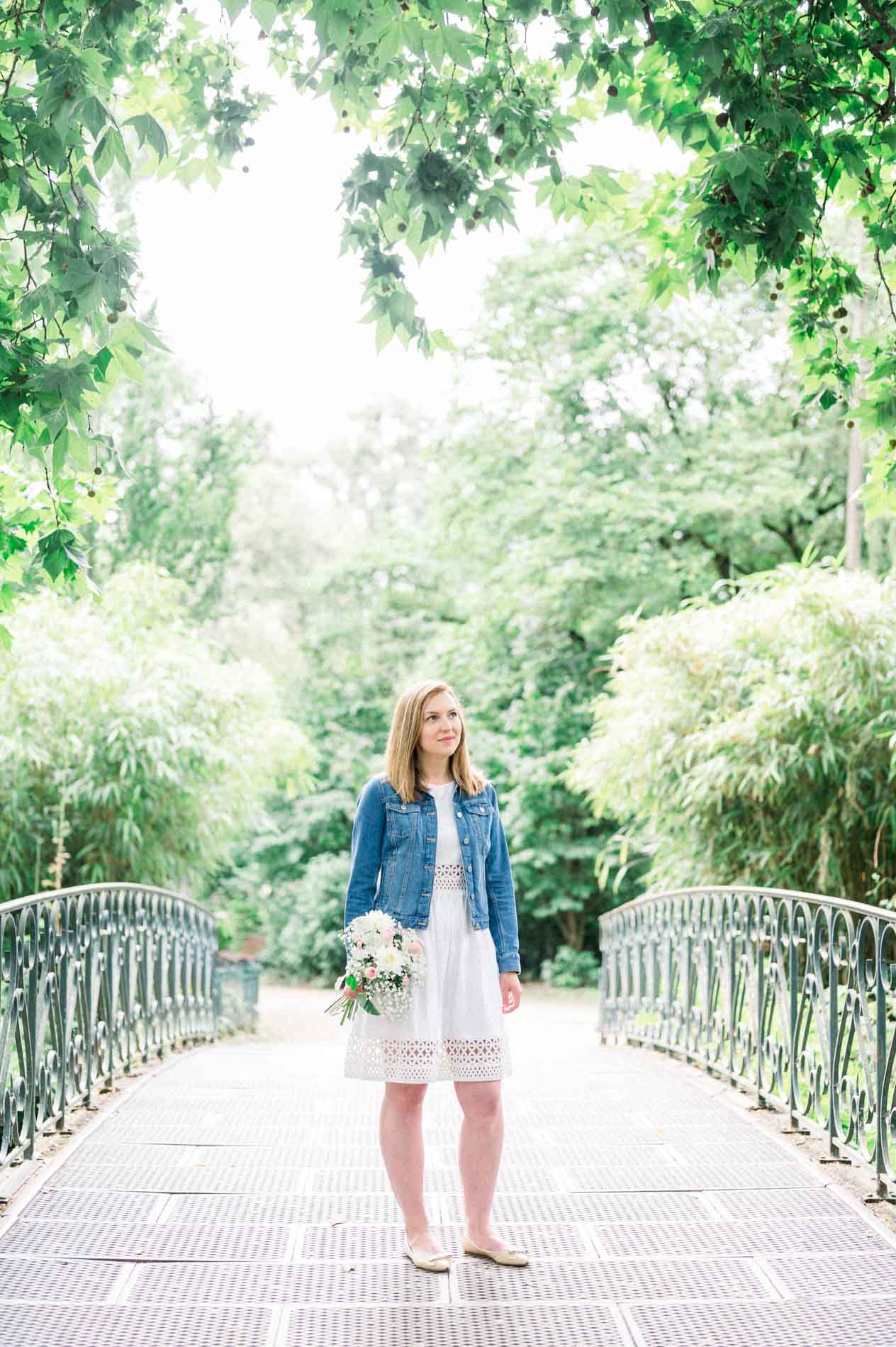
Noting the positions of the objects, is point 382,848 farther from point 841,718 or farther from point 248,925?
point 248,925

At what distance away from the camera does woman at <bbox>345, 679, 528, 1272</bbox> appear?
3100 millimetres

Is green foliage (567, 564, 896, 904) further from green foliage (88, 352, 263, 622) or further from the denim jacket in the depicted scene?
green foliage (88, 352, 263, 622)

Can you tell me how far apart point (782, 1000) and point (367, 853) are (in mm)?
2335

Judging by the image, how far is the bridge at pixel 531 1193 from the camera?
9.05ft

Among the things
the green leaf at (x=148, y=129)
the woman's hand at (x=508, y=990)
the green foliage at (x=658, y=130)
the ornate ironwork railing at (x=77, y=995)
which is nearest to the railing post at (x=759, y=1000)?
the green foliage at (x=658, y=130)

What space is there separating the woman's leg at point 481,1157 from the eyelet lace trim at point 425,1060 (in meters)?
0.04

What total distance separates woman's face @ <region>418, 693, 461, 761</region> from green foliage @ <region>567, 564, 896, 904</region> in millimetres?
3623

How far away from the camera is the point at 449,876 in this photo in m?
3.22

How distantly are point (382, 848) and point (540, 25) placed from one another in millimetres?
2433

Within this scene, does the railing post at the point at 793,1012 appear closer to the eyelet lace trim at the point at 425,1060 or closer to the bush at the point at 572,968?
the eyelet lace trim at the point at 425,1060

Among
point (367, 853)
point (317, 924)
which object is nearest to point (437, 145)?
point (367, 853)

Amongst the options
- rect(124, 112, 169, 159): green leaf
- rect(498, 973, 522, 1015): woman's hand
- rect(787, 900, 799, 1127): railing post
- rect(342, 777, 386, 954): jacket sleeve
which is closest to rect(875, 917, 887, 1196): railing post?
rect(787, 900, 799, 1127): railing post

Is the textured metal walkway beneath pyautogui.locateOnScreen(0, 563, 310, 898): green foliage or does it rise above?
beneath

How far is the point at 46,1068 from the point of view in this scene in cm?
437
